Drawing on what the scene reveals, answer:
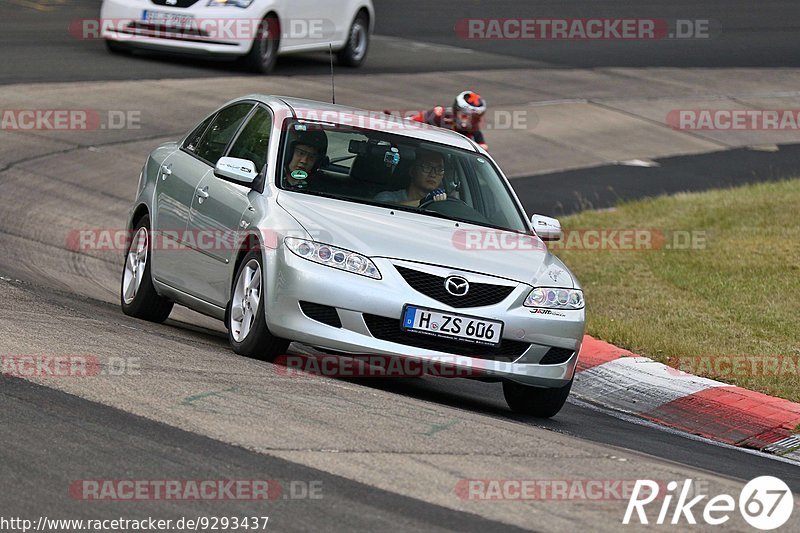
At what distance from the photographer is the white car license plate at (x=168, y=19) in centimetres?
2014

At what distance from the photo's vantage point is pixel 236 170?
346 inches

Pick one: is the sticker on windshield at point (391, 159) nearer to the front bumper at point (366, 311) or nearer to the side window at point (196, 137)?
the front bumper at point (366, 311)

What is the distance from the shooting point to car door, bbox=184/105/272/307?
8867 millimetres

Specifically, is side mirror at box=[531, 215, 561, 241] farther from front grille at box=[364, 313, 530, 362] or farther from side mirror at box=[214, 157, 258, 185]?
side mirror at box=[214, 157, 258, 185]

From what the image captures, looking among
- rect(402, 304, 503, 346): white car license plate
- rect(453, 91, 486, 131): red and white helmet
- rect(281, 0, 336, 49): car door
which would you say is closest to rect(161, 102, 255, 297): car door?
rect(402, 304, 503, 346): white car license plate

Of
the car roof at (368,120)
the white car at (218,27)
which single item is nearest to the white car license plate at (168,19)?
the white car at (218,27)

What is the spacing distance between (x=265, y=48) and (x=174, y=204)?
39.0 feet

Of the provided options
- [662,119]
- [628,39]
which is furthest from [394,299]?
[628,39]

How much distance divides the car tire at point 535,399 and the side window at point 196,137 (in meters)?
2.78

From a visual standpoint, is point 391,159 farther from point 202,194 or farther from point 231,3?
point 231,3

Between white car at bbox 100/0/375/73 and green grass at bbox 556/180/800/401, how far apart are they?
6.55 metres

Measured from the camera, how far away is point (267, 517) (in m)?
5.50

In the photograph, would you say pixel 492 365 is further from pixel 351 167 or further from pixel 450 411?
pixel 351 167

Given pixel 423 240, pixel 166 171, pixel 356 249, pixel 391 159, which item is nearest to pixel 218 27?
pixel 166 171
